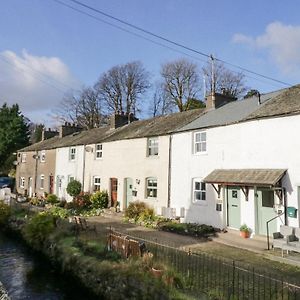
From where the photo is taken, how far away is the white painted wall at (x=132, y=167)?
21594mm

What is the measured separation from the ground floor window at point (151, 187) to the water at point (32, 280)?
878cm

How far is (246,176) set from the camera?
15.4 metres

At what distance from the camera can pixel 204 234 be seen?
16.5 metres

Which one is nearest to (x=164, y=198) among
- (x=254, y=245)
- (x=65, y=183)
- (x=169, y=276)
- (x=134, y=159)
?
(x=134, y=159)

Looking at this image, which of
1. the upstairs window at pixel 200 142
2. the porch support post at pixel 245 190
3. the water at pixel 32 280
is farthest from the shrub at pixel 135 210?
the porch support post at pixel 245 190

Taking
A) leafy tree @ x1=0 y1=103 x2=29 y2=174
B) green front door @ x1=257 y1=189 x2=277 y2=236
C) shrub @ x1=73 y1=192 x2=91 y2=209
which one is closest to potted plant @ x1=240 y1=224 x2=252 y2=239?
green front door @ x1=257 y1=189 x2=277 y2=236

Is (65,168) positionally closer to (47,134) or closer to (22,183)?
(22,183)

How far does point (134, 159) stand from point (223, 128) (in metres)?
8.21

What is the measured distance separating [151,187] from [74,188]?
9.50 meters

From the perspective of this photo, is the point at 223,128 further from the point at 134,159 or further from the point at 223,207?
the point at 134,159

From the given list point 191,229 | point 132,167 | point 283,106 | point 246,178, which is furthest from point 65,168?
point 283,106

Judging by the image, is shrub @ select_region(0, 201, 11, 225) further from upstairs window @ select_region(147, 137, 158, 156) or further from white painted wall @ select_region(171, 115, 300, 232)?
white painted wall @ select_region(171, 115, 300, 232)

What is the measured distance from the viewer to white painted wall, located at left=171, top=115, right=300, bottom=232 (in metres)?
14.4

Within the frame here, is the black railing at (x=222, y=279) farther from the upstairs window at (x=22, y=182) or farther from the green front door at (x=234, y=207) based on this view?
the upstairs window at (x=22, y=182)
